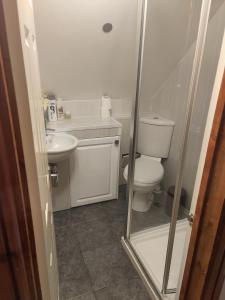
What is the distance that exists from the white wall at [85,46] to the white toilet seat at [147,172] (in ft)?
2.53

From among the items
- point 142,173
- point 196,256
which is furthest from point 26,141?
point 142,173

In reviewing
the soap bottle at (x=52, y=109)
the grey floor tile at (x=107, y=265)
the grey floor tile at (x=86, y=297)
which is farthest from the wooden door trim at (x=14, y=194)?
the soap bottle at (x=52, y=109)

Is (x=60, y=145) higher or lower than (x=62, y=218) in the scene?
higher

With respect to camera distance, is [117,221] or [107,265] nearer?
[107,265]

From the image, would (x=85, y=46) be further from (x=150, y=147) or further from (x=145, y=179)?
(x=145, y=179)

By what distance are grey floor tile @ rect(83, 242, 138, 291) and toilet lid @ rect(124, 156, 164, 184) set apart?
0.61 metres

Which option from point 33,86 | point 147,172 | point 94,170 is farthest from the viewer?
point 94,170

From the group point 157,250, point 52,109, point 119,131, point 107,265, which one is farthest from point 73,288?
point 52,109

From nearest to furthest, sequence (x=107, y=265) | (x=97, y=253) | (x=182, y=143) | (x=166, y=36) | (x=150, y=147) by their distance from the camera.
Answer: (x=182, y=143), (x=107, y=265), (x=97, y=253), (x=166, y=36), (x=150, y=147)

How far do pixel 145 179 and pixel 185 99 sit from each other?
82 cm

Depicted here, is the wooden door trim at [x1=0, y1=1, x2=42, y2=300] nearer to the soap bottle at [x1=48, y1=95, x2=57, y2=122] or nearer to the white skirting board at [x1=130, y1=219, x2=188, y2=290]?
the white skirting board at [x1=130, y1=219, x2=188, y2=290]

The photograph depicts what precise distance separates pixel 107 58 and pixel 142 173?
110cm

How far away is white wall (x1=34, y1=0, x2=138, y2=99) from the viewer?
1.64 metres

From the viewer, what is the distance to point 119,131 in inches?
87.0
